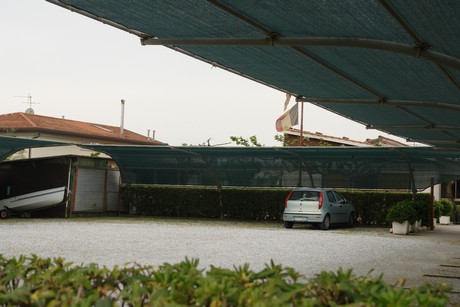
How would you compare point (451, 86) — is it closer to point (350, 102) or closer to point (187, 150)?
point (350, 102)

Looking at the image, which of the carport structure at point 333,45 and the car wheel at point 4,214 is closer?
the carport structure at point 333,45

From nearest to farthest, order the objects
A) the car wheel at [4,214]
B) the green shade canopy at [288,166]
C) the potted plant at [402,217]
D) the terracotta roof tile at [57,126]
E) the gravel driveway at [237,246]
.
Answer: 1. the gravel driveway at [237,246]
2. the potted plant at [402,217]
3. the green shade canopy at [288,166]
4. the car wheel at [4,214]
5. the terracotta roof tile at [57,126]

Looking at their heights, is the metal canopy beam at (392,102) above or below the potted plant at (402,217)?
above

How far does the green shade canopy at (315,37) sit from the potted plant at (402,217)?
9.54m

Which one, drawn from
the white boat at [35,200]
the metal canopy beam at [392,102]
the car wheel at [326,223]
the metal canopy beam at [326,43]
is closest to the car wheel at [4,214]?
the white boat at [35,200]

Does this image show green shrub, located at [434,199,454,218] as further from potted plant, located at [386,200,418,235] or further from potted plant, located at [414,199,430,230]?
potted plant, located at [386,200,418,235]

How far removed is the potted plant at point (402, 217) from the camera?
20.6 meters

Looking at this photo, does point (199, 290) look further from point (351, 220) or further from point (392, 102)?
point (351, 220)

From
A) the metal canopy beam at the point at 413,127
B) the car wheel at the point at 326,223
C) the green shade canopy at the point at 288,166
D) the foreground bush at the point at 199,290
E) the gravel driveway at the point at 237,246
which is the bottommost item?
the gravel driveway at the point at 237,246

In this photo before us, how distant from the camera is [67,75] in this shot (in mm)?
30516

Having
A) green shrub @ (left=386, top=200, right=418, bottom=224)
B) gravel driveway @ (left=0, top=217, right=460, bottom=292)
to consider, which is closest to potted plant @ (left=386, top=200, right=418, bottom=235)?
green shrub @ (left=386, top=200, right=418, bottom=224)

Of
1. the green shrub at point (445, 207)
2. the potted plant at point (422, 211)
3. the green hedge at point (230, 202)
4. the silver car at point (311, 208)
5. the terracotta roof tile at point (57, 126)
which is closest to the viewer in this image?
the silver car at point (311, 208)

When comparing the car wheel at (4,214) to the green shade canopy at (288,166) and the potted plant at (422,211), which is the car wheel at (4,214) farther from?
the potted plant at (422,211)

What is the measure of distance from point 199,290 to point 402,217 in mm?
18415
